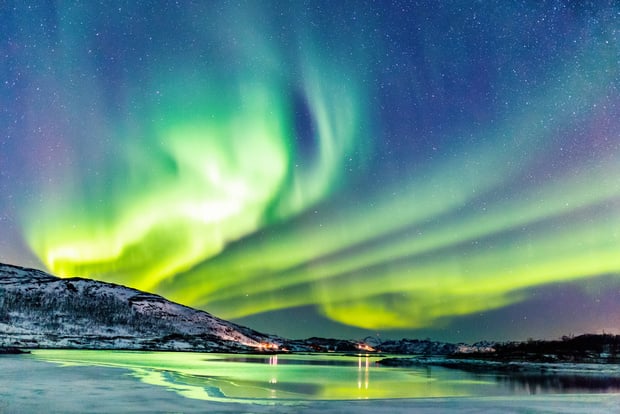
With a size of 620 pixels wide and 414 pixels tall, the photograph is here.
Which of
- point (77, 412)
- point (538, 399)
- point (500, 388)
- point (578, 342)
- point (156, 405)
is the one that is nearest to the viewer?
point (77, 412)

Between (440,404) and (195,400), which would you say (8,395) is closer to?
(195,400)

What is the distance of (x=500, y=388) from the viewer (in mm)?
40625

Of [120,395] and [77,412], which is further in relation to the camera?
[120,395]

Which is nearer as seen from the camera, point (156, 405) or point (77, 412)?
point (77, 412)

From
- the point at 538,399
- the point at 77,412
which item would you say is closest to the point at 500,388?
the point at 538,399

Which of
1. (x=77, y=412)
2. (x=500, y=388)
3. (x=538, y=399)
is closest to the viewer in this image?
(x=77, y=412)

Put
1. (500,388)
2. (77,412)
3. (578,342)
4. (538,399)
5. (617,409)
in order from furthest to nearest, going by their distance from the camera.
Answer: (578,342) → (500,388) → (538,399) → (617,409) → (77,412)

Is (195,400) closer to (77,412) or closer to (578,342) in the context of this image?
(77,412)

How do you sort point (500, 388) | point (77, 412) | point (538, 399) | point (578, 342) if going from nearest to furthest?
point (77, 412) < point (538, 399) < point (500, 388) < point (578, 342)

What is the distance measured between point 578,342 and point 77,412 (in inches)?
6448

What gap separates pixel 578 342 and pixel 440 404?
149923 millimetres

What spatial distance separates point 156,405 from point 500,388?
2738 centimetres

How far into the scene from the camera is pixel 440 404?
27578mm

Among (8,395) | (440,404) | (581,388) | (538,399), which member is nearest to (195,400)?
(8,395)
